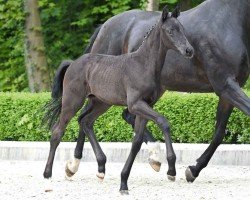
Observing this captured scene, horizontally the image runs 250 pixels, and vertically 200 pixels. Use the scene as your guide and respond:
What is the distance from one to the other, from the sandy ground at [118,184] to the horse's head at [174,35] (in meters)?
1.42

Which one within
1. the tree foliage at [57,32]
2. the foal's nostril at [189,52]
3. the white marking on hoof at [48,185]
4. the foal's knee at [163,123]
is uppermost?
the foal's nostril at [189,52]

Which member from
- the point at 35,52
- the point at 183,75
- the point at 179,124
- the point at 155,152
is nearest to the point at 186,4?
the point at 35,52

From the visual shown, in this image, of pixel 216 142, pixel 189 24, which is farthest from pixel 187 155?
pixel 189 24

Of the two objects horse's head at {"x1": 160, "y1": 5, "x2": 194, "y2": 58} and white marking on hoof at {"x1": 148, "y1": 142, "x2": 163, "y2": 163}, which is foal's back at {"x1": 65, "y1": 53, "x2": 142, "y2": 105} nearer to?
horse's head at {"x1": 160, "y1": 5, "x2": 194, "y2": 58}

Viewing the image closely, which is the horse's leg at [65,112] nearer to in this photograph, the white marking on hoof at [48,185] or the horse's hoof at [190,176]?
the white marking on hoof at [48,185]

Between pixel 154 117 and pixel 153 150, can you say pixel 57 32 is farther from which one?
pixel 154 117

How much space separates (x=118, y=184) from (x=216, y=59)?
68.1 inches

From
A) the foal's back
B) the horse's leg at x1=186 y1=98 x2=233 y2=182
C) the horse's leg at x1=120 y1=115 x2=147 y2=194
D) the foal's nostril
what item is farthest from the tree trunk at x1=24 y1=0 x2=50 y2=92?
the foal's nostril

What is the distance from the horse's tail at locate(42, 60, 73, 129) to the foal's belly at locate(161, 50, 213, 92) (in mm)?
1116

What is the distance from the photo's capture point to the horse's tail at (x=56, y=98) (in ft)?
34.1


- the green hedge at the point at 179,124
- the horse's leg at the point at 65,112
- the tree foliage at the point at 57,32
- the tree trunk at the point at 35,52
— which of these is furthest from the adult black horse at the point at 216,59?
the tree foliage at the point at 57,32

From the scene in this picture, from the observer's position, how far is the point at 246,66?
9578 millimetres

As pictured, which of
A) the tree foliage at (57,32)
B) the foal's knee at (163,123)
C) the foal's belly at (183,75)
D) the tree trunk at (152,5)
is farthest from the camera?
the tree foliage at (57,32)

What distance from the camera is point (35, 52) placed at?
20297 millimetres
